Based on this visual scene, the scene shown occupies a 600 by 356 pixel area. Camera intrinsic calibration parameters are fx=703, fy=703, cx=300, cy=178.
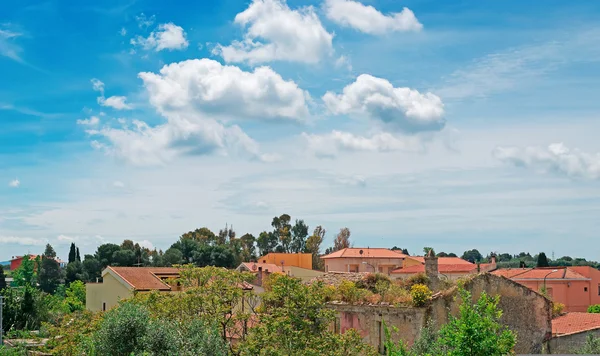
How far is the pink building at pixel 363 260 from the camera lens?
9412 centimetres

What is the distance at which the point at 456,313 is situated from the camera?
29578mm

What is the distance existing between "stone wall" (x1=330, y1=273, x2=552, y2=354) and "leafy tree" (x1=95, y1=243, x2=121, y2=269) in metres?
85.2

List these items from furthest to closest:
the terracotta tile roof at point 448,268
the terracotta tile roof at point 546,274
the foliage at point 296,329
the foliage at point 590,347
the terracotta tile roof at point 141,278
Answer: the terracotta tile roof at point 448,268 → the terracotta tile roof at point 546,274 → the terracotta tile roof at point 141,278 → the foliage at point 590,347 → the foliage at point 296,329

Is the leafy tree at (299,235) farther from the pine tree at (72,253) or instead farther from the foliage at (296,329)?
the foliage at (296,329)

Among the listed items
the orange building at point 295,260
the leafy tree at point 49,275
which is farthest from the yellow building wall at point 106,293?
the leafy tree at point 49,275

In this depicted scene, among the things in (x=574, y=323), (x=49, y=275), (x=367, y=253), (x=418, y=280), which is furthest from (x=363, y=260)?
(x=49, y=275)

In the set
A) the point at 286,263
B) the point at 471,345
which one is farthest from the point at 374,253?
the point at 471,345

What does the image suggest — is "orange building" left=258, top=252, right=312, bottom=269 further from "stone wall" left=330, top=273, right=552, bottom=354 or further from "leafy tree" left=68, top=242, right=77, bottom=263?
"stone wall" left=330, top=273, right=552, bottom=354

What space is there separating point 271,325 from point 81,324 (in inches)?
487

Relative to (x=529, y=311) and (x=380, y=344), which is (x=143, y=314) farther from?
(x=529, y=311)

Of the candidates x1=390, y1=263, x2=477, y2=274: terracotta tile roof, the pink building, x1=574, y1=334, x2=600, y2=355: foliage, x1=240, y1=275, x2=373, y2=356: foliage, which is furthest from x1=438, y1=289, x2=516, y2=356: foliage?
the pink building

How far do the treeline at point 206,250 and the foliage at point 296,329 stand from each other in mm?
61569

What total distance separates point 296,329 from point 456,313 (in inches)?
300

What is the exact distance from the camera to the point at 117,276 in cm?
5366
